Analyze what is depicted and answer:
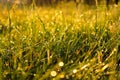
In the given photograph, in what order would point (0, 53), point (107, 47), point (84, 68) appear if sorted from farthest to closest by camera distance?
point (107, 47) → point (0, 53) → point (84, 68)

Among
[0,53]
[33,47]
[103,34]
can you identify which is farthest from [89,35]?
[0,53]

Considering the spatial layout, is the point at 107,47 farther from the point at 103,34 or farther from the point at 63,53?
the point at 63,53

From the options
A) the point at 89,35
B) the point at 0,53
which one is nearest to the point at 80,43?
the point at 89,35

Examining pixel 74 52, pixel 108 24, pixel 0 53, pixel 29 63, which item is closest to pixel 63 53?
pixel 74 52

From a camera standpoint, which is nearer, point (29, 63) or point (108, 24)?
point (29, 63)

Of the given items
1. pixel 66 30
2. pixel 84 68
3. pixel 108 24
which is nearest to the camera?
pixel 84 68

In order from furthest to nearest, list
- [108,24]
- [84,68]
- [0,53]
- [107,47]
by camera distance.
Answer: [108,24]
[107,47]
[0,53]
[84,68]

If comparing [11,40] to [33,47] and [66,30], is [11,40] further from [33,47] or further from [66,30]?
[66,30]

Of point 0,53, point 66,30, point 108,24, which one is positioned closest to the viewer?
point 0,53

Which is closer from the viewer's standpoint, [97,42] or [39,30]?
[97,42]
